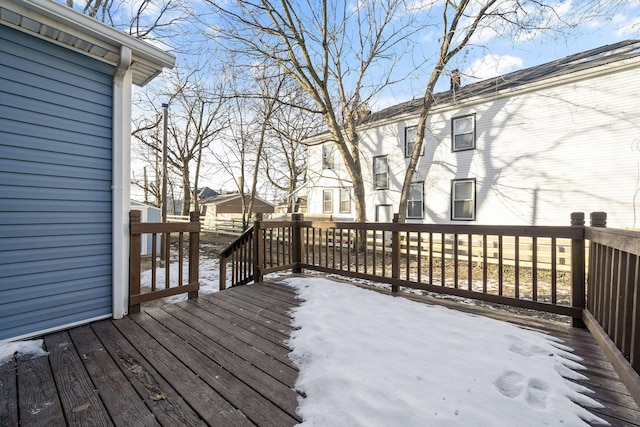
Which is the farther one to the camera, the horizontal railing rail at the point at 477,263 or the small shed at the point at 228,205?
the small shed at the point at 228,205

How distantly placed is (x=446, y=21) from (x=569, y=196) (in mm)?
5643

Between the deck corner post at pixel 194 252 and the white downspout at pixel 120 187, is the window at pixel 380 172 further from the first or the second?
the white downspout at pixel 120 187

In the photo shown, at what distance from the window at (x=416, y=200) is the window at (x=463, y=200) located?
3.63 feet

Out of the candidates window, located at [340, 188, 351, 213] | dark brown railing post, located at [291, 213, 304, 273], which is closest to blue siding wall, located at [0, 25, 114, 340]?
dark brown railing post, located at [291, 213, 304, 273]

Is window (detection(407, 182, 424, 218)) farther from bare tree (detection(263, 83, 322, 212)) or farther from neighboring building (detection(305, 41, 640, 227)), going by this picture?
bare tree (detection(263, 83, 322, 212))

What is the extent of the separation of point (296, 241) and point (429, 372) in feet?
9.87

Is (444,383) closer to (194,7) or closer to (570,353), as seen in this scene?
(570,353)

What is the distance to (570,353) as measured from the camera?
2002mm

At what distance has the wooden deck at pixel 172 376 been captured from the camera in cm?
138

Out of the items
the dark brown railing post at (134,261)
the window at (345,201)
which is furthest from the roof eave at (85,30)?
the window at (345,201)

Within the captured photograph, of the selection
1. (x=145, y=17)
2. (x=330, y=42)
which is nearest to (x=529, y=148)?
(x=330, y=42)

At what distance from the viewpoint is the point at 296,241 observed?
177 inches

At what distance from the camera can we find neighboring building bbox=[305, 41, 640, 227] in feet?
23.6

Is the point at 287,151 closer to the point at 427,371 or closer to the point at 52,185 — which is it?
the point at 52,185
